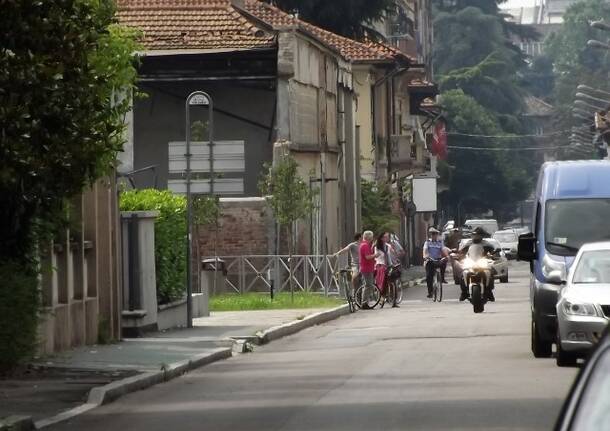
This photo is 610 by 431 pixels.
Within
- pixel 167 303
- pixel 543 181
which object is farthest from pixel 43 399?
pixel 167 303

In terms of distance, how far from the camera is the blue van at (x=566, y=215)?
70.4 ft

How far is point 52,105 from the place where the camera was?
59.8ft

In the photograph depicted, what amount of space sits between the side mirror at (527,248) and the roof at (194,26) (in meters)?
26.3

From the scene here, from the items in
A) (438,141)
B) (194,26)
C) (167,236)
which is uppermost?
(438,141)

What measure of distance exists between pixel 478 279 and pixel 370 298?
497cm

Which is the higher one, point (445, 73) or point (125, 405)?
point (445, 73)

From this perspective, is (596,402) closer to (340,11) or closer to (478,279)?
(478,279)

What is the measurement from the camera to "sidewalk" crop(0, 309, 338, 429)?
16234mm

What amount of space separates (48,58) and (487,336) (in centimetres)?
1001

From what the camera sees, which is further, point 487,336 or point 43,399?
→ point 487,336

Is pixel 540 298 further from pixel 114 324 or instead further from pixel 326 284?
pixel 326 284

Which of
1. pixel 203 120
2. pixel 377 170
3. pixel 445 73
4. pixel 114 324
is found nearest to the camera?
pixel 114 324

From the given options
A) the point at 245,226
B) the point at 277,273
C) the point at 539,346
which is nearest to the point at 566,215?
the point at 539,346

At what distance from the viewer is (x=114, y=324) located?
25781 millimetres
